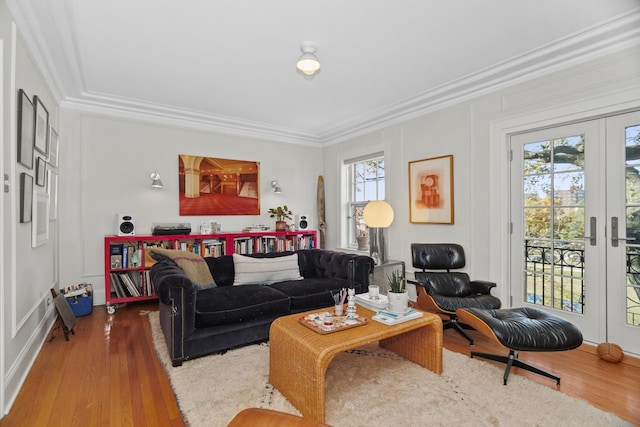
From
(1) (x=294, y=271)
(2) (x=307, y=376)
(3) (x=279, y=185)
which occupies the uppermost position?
(3) (x=279, y=185)

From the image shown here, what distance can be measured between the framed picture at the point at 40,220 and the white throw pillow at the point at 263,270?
1.66m

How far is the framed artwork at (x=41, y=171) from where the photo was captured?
9.27 feet

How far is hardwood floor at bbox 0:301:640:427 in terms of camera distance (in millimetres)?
1898

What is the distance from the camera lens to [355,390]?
2.14 meters

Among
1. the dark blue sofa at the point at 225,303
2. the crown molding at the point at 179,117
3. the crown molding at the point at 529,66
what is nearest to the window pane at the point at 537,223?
the crown molding at the point at 529,66

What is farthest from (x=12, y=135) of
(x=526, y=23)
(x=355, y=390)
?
(x=526, y=23)

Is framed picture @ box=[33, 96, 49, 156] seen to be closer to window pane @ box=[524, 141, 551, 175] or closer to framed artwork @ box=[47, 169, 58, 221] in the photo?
framed artwork @ box=[47, 169, 58, 221]

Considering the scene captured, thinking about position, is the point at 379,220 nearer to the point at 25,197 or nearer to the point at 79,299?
the point at 25,197

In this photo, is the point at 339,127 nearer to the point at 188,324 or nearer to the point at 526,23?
the point at 526,23

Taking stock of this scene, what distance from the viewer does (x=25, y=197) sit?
7.89 ft

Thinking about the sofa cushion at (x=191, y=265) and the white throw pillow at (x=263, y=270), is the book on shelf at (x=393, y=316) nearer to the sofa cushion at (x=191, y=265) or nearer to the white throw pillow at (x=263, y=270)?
the white throw pillow at (x=263, y=270)

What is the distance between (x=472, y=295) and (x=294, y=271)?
1.86 metres

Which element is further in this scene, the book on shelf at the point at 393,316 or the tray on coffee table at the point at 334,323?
the book on shelf at the point at 393,316

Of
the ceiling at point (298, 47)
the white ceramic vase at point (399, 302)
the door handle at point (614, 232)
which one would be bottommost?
the white ceramic vase at point (399, 302)
